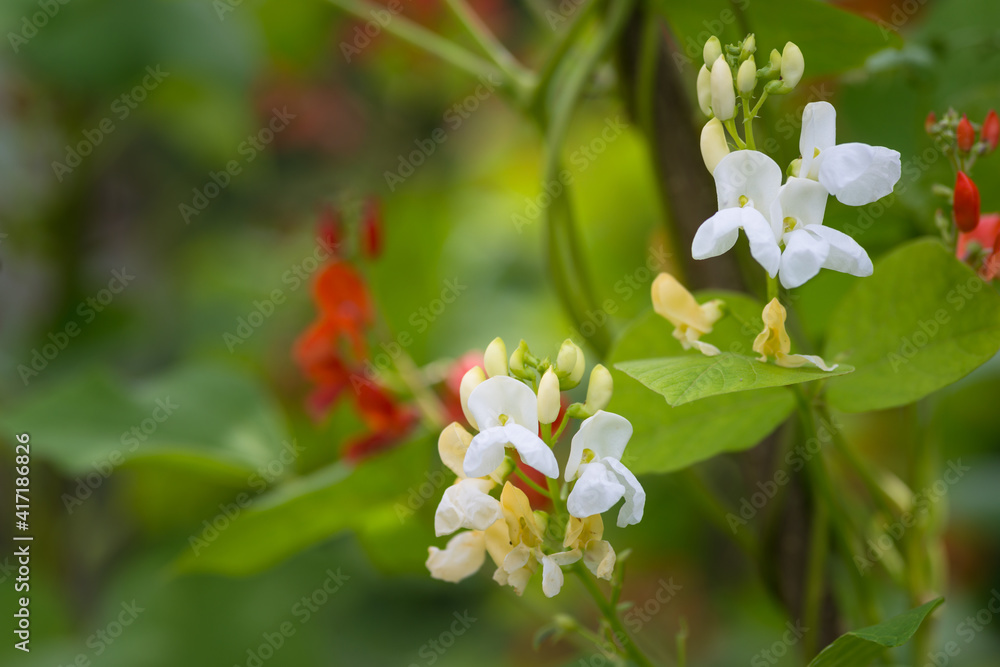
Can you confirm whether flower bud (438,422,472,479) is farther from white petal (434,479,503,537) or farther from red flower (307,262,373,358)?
red flower (307,262,373,358)

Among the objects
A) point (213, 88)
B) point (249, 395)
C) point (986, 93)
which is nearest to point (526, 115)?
point (986, 93)

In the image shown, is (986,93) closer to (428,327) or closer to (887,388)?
(887,388)

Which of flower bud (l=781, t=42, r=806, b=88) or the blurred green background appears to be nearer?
flower bud (l=781, t=42, r=806, b=88)

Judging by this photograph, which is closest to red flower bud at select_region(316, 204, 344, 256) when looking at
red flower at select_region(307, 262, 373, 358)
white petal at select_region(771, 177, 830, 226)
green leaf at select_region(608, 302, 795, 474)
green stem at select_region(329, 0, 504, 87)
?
red flower at select_region(307, 262, 373, 358)

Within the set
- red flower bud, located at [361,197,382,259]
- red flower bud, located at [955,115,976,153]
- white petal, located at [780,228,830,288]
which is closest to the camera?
white petal, located at [780,228,830,288]

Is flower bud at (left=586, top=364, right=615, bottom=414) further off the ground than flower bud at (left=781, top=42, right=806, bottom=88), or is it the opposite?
flower bud at (left=781, top=42, right=806, bottom=88)

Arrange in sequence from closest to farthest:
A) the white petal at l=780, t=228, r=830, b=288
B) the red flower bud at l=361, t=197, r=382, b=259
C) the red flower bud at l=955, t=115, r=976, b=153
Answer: the white petal at l=780, t=228, r=830, b=288, the red flower bud at l=955, t=115, r=976, b=153, the red flower bud at l=361, t=197, r=382, b=259

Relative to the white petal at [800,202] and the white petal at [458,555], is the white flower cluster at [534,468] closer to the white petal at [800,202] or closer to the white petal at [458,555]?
the white petal at [458,555]

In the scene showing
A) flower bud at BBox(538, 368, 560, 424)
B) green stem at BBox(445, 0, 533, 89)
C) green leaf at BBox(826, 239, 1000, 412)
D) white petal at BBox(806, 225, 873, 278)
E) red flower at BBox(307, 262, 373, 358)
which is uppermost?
green stem at BBox(445, 0, 533, 89)
